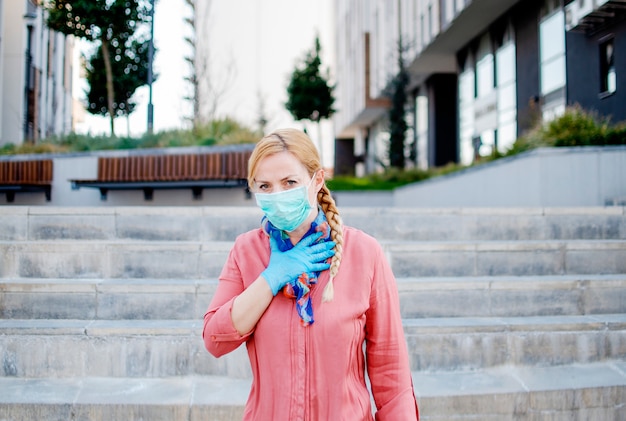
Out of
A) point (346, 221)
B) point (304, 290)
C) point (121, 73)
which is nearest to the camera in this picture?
point (304, 290)

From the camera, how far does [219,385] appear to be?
13.0 feet

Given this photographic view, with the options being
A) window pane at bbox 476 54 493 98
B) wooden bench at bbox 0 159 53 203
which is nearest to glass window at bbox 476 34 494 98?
window pane at bbox 476 54 493 98

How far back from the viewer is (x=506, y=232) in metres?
6.11

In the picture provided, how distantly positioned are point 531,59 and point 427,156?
10.8m

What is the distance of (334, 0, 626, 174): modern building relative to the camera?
14.8 metres

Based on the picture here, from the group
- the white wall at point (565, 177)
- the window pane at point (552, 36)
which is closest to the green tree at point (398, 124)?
the window pane at point (552, 36)

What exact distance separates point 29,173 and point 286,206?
37.5 feet

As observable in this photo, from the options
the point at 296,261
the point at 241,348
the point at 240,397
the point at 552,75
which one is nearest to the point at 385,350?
the point at 296,261

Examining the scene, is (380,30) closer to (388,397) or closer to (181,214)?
(181,214)

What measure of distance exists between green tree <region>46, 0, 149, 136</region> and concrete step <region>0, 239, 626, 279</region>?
33.7 feet

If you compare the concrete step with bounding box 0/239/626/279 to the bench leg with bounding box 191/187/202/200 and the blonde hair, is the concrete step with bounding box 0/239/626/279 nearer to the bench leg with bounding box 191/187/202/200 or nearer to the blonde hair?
the blonde hair

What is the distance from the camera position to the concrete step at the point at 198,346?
160 inches

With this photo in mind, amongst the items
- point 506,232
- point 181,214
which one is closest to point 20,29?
point 181,214

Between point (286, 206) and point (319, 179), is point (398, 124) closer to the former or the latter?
point (319, 179)
